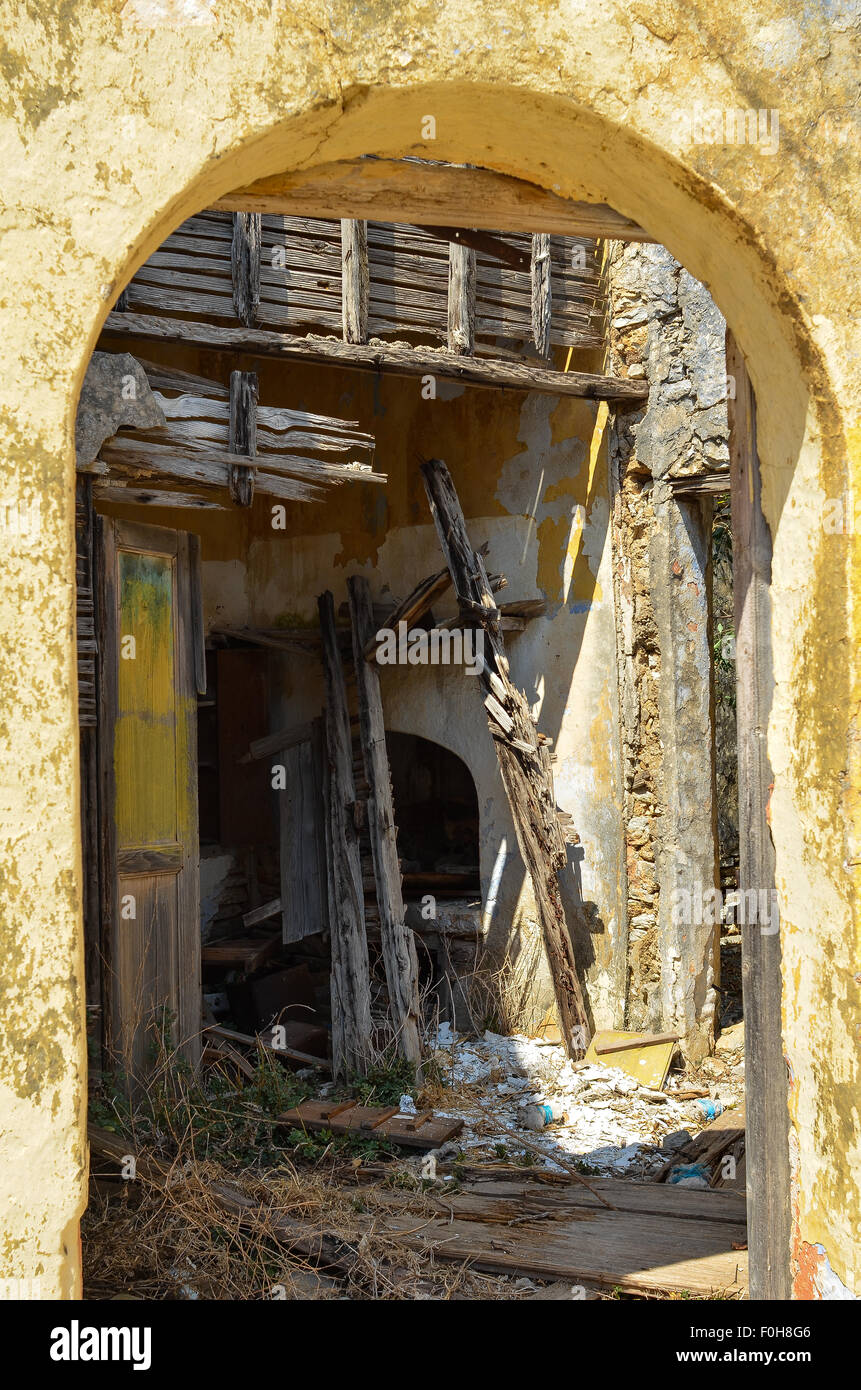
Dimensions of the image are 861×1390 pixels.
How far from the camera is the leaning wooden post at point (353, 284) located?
22.0 ft

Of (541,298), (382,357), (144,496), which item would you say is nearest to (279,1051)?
(144,496)

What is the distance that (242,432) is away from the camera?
563 centimetres

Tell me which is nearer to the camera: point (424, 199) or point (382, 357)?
point (424, 199)

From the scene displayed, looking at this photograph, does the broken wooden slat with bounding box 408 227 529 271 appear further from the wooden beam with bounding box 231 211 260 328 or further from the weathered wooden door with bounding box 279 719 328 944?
the weathered wooden door with bounding box 279 719 328 944

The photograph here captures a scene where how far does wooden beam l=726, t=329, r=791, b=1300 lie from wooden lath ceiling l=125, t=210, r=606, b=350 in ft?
14.2

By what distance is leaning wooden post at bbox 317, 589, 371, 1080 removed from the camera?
692 cm

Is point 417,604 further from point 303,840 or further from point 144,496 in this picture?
point 144,496

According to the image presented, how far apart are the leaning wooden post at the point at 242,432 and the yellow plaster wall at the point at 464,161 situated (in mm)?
3153

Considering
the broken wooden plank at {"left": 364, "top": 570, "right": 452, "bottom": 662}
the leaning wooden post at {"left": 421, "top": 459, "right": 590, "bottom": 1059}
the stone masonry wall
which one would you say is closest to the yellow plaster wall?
the leaning wooden post at {"left": 421, "top": 459, "right": 590, "bottom": 1059}

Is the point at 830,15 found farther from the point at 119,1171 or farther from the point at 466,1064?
the point at 466,1064

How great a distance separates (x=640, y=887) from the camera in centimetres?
761

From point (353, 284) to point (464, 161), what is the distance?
430cm

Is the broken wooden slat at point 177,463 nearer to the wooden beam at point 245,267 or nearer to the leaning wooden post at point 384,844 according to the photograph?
the wooden beam at point 245,267
